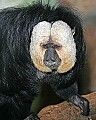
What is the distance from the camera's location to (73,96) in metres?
4.06

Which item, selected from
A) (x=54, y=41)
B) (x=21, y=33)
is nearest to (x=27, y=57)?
(x=21, y=33)

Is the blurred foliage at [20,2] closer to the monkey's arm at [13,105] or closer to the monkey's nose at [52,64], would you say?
the monkey's nose at [52,64]

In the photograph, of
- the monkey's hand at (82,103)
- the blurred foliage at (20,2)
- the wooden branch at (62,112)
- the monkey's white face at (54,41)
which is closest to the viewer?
the monkey's white face at (54,41)

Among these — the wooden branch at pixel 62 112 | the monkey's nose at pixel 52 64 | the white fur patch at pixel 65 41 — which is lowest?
the wooden branch at pixel 62 112

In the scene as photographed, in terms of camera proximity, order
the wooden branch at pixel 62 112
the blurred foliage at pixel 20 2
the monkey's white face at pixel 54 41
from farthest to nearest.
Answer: the blurred foliage at pixel 20 2 → the wooden branch at pixel 62 112 → the monkey's white face at pixel 54 41

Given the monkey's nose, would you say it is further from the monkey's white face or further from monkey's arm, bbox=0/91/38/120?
monkey's arm, bbox=0/91/38/120

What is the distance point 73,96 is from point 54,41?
2.39ft

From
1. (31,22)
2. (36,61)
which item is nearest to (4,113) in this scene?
(36,61)

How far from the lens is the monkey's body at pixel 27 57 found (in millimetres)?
3676

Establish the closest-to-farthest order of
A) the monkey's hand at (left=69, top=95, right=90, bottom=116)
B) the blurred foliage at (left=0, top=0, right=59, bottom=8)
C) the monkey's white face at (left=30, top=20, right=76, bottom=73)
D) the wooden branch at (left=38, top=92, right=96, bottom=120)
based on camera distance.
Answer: the monkey's white face at (left=30, top=20, right=76, bottom=73)
the wooden branch at (left=38, top=92, right=96, bottom=120)
the monkey's hand at (left=69, top=95, right=90, bottom=116)
the blurred foliage at (left=0, top=0, right=59, bottom=8)

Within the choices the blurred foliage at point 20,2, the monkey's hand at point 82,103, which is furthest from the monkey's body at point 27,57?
the blurred foliage at point 20,2

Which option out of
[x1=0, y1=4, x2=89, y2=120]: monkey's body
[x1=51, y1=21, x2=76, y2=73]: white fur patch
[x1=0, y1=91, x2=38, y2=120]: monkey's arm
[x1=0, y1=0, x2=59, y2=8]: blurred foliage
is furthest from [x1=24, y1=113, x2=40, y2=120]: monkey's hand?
[x1=0, y1=0, x2=59, y2=8]: blurred foliage

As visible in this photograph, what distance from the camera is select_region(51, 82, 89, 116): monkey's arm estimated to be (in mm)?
3863

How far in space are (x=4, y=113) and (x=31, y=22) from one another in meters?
0.83
